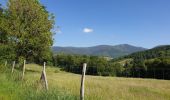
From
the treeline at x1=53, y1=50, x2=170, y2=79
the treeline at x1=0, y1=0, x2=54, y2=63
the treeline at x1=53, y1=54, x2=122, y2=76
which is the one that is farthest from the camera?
the treeline at x1=53, y1=54, x2=122, y2=76

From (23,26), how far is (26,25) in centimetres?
93

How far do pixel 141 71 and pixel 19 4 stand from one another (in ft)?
152

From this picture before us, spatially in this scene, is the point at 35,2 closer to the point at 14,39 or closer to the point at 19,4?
the point at 19,4

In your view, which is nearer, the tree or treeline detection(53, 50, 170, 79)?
the tree

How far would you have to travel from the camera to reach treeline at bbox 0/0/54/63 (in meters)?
45.6

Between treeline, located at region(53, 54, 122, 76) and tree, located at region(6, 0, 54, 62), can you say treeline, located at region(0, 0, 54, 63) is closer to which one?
tree, located at region(6, 0, 54, 62)

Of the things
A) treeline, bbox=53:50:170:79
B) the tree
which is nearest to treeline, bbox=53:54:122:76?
treeline, bbox=53:50:170:79

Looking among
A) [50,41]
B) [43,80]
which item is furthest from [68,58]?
[43,80]

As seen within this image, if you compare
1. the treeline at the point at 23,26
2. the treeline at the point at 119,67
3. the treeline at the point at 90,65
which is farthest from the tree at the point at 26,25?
the treeline at the point at 90,65

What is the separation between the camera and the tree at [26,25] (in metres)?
45.8

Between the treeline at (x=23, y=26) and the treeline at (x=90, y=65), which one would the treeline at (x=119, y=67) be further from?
the treeline at (x=23, y=26)

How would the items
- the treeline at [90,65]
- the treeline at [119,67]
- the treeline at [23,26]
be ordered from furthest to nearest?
1. the treeline at [90,65]
2. the treeline at [119,67]
3. the treeline at [23,26]

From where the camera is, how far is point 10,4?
46.6 metres

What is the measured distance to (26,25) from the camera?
46.9 meters
